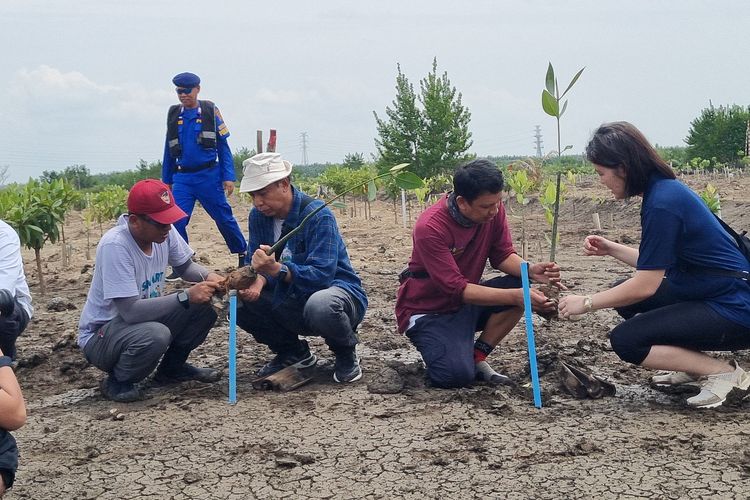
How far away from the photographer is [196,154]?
7.17 m

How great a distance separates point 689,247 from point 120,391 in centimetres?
293

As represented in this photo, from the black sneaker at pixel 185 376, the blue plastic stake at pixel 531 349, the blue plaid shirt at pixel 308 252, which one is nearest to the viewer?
the blue plastic stake at pixel 531 349

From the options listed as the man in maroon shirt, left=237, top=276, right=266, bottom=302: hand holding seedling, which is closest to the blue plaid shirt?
left=237, top=276, right=266, bottom=302: hand holding seedling

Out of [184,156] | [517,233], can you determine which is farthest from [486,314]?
[517,233]

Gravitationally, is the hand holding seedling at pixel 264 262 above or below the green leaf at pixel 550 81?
below

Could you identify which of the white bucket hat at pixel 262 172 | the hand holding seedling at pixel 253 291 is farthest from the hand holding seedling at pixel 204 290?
the white bucket hat at pixel 262 172

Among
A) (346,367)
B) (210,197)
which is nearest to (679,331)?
(346,367)

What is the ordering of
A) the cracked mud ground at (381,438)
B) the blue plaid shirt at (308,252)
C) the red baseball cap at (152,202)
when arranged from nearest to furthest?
1. the cracked mud ground at (381,438)
2. the red baseball cap at (152,202)
3. the blue plaid shirt at (308,252)

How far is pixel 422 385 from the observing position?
4.04m

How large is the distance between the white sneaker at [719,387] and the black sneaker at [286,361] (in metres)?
2.05

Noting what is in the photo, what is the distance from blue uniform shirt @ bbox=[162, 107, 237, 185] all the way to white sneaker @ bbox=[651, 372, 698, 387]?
4672 millimetres

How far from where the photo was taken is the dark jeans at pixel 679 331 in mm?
3393

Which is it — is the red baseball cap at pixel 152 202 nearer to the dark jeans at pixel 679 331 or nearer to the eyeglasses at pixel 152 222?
the eyeglasses at pixel 152 222

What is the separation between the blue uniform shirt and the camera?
282 inches
